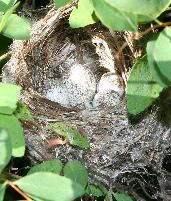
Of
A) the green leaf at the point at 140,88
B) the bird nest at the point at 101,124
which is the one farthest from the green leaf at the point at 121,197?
the green leaf at the point at 140,88

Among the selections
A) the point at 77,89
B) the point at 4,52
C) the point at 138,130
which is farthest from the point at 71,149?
the point at 77,89

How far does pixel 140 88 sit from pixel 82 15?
219 mm

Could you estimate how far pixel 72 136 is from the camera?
3.69 feet

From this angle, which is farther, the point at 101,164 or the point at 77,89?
the point at 77,89

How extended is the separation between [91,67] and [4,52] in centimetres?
43

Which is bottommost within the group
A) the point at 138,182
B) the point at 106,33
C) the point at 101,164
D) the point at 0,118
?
the point at 138,182

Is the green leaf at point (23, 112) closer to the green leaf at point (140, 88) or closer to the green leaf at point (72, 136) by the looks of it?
the green leaf at point (72, 136)

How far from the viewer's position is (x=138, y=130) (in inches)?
45.5

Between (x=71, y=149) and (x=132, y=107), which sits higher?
(x=132, y=107)

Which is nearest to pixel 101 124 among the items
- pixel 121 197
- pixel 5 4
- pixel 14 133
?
pixel 121 197

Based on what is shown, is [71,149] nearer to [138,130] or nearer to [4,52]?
[138,130]

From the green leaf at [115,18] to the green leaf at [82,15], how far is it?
7.4 inches

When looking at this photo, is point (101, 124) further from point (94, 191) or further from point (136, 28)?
point (136, 28)

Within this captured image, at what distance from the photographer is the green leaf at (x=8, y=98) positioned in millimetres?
928
